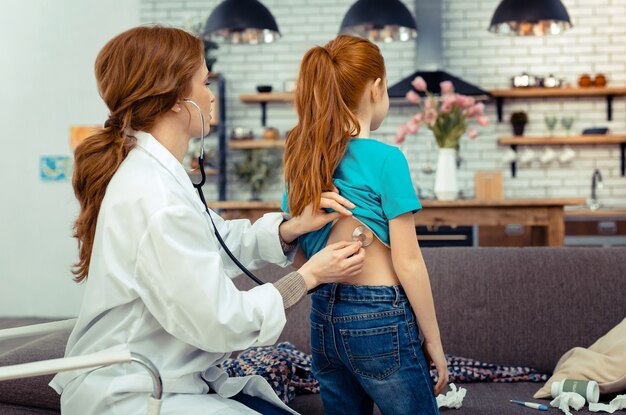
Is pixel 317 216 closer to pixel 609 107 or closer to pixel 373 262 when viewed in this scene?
pixel 373 262

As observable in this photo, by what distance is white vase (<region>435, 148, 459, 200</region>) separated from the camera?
4.80 meters

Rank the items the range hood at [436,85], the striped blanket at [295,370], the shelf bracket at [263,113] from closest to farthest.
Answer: the striped blanket at [295,370] → the range hood at [436,85] → the shelf bracket at [263,113]

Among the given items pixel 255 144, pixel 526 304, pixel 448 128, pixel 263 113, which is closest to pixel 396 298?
pixel 526 304

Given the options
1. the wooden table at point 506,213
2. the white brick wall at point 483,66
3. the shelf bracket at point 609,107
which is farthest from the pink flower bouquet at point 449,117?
the shelf bracket at point 609,107

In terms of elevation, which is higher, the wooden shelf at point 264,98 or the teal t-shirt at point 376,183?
the wooden shelf at point 264,98

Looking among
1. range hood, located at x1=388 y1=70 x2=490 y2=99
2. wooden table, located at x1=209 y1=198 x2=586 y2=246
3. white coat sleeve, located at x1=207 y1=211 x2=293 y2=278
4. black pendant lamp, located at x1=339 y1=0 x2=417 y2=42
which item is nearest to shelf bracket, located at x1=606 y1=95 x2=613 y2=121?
range hood, located at x1=388 y1=70 x2=490 y2=99

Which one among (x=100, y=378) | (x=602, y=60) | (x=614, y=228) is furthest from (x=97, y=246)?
(x=602, y=60)

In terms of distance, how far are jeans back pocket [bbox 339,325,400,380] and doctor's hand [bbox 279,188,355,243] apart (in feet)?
0.78

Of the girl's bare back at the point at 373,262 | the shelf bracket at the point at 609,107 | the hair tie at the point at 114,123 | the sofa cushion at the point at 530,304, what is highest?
the shelf bracket at the point at 609,107

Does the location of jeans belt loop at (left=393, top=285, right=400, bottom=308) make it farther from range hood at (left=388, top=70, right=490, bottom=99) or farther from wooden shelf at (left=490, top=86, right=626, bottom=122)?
wooden shelf at (left=490, top=86, right=626, bottom=122)

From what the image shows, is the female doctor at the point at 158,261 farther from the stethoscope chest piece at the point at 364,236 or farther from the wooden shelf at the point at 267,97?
the wooden shelf at the point at 267,97

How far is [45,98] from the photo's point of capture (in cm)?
711

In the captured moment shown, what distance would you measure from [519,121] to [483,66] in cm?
65

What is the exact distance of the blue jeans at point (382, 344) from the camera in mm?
1610
